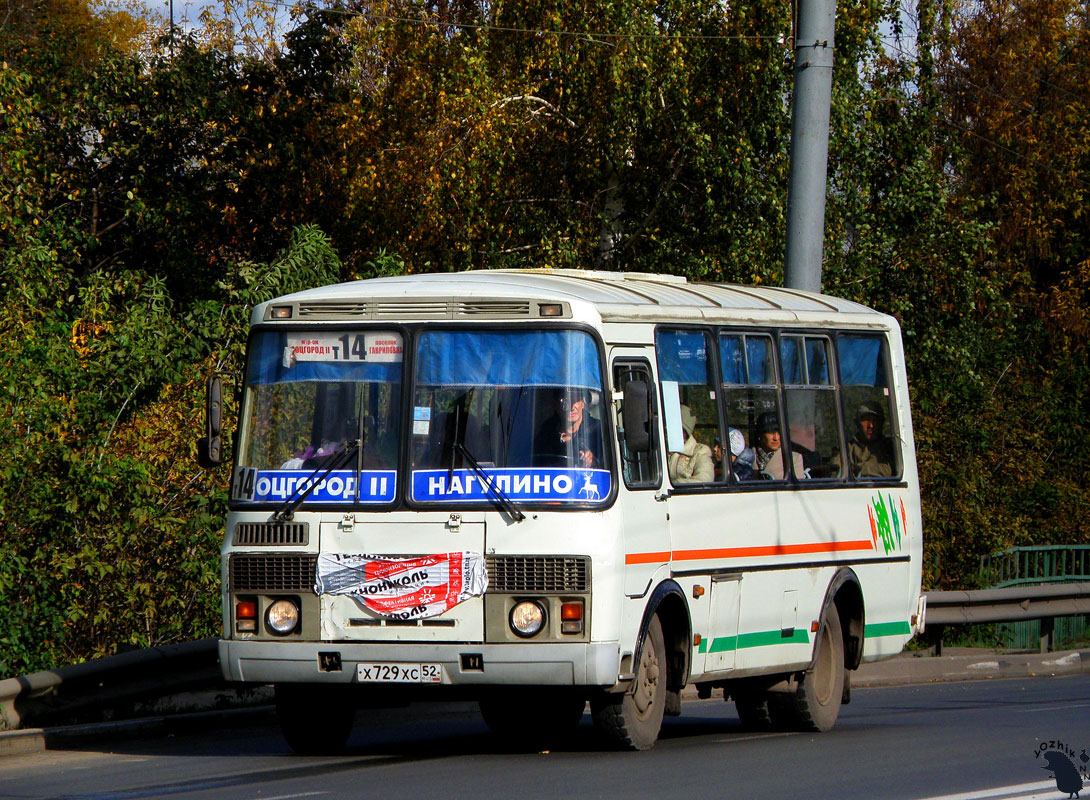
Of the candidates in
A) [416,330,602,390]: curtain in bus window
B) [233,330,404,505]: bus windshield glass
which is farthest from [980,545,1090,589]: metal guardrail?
[233,330,404,505]: bus windshield glass

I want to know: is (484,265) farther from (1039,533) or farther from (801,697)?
(801,697)

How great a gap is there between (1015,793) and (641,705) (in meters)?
2.66

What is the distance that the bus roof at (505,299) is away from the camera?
35.1ft

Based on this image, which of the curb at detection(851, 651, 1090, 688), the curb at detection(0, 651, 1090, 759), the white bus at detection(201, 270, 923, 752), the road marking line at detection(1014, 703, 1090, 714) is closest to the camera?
the white bus at detection(201, 270, 923, 752)

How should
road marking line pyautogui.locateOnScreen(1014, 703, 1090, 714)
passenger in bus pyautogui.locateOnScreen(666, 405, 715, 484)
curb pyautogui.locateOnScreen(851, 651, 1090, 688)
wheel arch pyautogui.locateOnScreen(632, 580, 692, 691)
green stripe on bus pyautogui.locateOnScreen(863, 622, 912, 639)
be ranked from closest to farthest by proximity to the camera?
wheel arch pyautogui.locateOnScreen(632, 580, 692, 691), passenger in bus pyautogui.locateOnScreen(666, 405, 715, 484), green stripe on bus pyautogui.locateOnScreen(863, 622, 912, 639), road marking line pyautogui.locateOnScreen(1014, 703, 1090, 714), curb pyautogui.locateOnScreen(851, 651, 1090, 688)

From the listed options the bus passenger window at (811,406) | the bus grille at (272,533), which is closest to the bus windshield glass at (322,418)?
the bus grille at (272,533)

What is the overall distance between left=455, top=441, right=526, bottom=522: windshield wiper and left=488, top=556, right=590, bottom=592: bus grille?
244 millimetres

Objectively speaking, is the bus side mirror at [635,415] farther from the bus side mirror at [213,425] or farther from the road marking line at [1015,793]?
the road marking line at [1015,793]

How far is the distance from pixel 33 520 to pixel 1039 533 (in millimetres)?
19814

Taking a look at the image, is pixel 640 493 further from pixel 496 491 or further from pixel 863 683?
pixel 863 683

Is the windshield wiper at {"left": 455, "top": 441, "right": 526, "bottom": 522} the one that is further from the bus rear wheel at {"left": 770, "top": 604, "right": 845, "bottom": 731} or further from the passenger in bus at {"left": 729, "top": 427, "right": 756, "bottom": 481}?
the bus rear wheel at {"left": 770, "top": 604, "right": 845, "bottom": 731}

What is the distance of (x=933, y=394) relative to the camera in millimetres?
26875

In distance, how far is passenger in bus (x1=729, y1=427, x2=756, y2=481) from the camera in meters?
12.1

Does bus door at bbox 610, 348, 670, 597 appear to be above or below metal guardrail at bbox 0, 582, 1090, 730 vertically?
above
